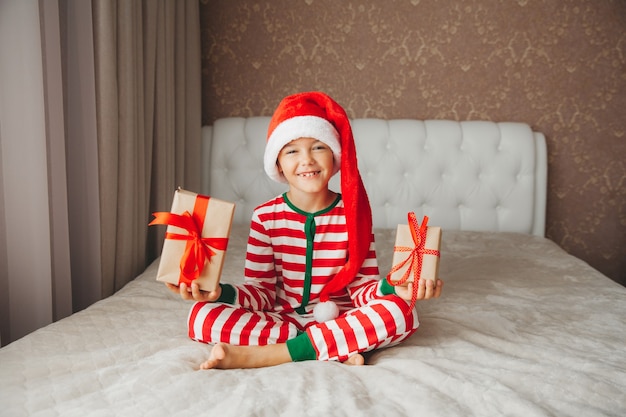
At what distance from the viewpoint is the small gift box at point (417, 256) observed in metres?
1.14

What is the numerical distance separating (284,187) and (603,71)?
5.46ft

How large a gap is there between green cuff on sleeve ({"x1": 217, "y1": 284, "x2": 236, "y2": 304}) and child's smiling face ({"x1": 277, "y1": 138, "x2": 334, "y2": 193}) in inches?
12.0

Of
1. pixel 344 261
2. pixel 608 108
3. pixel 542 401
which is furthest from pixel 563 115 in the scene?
pixel 542 401

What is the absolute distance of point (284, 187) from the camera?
8.25 feet

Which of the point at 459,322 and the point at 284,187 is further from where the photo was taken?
the point at 284,187

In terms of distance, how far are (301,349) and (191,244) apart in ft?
1.08

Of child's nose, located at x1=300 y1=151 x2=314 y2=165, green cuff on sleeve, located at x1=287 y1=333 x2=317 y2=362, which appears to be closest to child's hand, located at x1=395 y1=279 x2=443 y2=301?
green cuff on sleeve, located at x1=287 y1=333 x2=317 y2=362

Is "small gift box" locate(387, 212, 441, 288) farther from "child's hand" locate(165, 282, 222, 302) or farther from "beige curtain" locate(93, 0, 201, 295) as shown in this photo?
"beige curtain" locate(93, 0, 201, 295)

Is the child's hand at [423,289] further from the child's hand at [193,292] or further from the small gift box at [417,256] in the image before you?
the child's hand at [193,292]

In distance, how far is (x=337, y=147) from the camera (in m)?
1.33

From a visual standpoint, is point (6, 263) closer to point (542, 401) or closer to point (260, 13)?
point (542, 401)

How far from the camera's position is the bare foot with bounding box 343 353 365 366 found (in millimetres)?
1103

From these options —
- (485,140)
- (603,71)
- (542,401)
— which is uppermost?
(603,71)

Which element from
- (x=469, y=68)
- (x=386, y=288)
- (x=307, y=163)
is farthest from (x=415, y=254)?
(x=469, y=68)
